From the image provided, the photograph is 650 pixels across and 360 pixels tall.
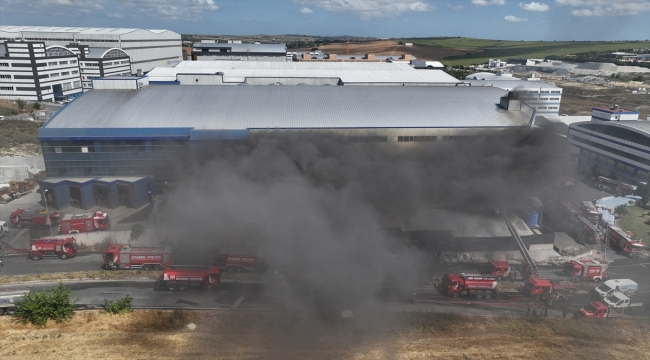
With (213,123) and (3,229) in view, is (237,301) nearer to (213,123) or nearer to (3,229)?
(213,123)

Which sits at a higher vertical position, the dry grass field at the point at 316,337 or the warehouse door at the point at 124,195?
the warehouse door at the point at 124,195

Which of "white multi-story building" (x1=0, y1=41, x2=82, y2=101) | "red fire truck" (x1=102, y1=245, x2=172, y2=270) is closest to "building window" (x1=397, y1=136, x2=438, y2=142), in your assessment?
"red fire truck" (x1=102, y1=245, x2=172, y2=270)

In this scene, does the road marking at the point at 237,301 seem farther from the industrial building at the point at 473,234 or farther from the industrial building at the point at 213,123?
the industrial building at the point at 213,123

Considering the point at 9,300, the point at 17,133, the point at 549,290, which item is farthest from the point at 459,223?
the point at 17,133

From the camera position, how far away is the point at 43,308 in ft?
46.8

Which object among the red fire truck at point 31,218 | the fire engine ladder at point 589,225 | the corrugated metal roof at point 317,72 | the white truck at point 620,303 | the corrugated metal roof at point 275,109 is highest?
the corrugated metal roof at point 317,72

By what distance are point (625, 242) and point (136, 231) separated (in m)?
23.2

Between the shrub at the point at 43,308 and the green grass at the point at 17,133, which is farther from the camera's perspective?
the green grass at the point at 17,133

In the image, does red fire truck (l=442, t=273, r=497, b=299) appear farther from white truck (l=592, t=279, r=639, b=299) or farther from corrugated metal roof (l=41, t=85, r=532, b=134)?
corrugated metal roof (l=41, t=85, r=532, b=134)

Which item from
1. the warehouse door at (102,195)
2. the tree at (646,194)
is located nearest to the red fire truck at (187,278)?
the warehouse door at (102,195)

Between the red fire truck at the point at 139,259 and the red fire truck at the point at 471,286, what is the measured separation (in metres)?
11.5

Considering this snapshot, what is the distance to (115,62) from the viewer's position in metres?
65.2

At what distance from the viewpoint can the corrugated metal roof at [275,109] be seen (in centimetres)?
2350

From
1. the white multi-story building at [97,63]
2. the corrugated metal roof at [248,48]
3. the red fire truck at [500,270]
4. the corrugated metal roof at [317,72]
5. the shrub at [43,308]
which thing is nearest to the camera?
the shrub at [43,308]
